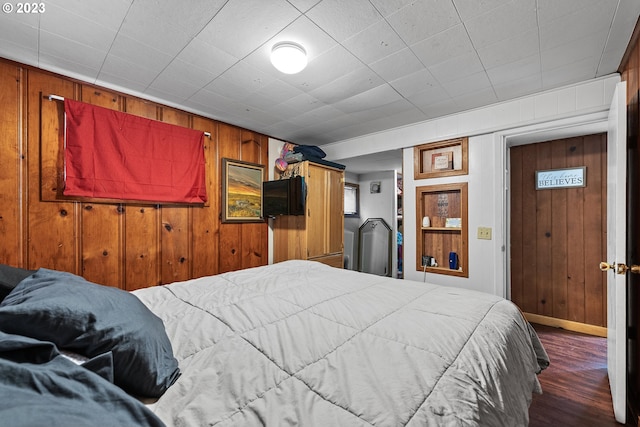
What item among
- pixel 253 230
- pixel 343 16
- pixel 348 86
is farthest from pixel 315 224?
pixel 343 16

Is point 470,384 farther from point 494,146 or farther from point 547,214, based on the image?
point 547,214

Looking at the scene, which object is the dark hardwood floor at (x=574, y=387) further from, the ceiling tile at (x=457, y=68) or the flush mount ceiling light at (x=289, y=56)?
the flush mount ceiling light at (x=289, y=56)

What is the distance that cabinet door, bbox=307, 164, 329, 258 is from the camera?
3.56 meters

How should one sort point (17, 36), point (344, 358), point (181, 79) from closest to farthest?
point (344, 358), point (17, 36), point (181, 79)

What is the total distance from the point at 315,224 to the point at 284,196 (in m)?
0.58

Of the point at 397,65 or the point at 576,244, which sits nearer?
the point at 397,65

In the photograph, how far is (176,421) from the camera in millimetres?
672

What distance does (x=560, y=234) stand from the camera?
123 inches

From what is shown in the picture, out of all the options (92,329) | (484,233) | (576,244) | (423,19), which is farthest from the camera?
(576,244)

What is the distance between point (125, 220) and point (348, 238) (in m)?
3.76

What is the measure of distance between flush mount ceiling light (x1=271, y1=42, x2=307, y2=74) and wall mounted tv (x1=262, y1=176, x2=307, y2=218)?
5.29 feet

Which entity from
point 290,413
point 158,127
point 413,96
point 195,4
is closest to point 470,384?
point 290,413

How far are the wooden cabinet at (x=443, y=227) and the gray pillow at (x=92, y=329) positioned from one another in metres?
2.94

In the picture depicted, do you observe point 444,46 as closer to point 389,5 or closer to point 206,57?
point 389,5
